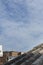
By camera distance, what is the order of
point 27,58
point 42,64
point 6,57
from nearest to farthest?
1. point 42,64
2. point 27,58
3. point 6,57

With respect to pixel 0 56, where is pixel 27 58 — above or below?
below

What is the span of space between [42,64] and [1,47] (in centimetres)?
2747

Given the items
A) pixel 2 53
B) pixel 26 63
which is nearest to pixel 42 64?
pixel 26 63

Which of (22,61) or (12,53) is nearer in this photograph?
(22,61)

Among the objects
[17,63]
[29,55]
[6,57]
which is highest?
[6,57]

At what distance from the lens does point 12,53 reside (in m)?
34.3

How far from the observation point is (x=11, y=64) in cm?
533

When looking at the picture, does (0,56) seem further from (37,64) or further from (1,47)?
(37,64)

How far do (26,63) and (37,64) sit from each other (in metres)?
0.46

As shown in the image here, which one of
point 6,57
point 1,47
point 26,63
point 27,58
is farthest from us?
point 6,57

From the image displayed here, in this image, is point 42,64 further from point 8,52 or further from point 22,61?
point 8,52

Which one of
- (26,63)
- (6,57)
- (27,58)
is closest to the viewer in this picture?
(26,63)

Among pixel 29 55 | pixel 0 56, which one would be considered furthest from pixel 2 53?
pixel 29 55

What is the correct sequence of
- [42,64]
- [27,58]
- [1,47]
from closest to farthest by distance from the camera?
[42,64] < [27,58] < [1,47]
